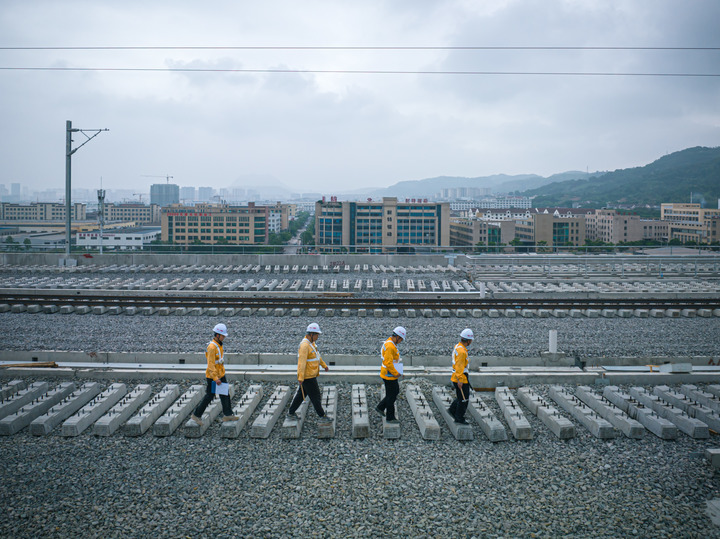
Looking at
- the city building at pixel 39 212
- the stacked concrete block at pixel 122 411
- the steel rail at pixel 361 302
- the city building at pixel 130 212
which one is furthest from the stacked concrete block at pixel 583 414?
the city building at pixel 130 212

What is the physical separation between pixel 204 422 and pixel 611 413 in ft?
16.7

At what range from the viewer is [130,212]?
167875mm

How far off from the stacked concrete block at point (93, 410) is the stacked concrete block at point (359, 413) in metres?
3.24

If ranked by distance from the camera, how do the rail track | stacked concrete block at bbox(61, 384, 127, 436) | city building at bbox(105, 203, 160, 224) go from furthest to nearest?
city building at bbox(105, 203, 160, 224) → the rail track → stacked concrete block at bbox(61, 384, 127, 436)

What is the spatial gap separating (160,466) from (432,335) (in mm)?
6619

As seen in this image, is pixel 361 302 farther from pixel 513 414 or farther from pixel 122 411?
pixel 122 411

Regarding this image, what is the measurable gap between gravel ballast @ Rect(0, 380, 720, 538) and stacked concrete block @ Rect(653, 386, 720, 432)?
0.33 metres

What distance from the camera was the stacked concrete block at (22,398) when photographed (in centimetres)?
674

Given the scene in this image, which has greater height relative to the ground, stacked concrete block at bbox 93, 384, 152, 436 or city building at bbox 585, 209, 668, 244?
city building at bbox 585, 209, 668, 244

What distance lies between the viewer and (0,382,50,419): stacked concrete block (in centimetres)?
674

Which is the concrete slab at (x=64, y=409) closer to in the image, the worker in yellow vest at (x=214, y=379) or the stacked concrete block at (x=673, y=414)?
the worker in yellow vest at (x=214, y=379)

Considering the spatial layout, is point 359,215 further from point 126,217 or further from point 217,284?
point 126,217

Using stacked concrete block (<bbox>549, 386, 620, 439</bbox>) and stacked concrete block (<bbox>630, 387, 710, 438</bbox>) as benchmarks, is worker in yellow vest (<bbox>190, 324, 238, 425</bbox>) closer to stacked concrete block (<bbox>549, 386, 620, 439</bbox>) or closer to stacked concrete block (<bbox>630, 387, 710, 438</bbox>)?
stacked concrete block (<bbox>549, 386, 620, 439</bbox>)

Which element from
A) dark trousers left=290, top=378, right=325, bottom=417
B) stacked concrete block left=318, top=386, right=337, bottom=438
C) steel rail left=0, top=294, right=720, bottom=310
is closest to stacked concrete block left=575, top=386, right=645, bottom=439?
stacked concrete block left=318, top=386, right=337, bottom=438
